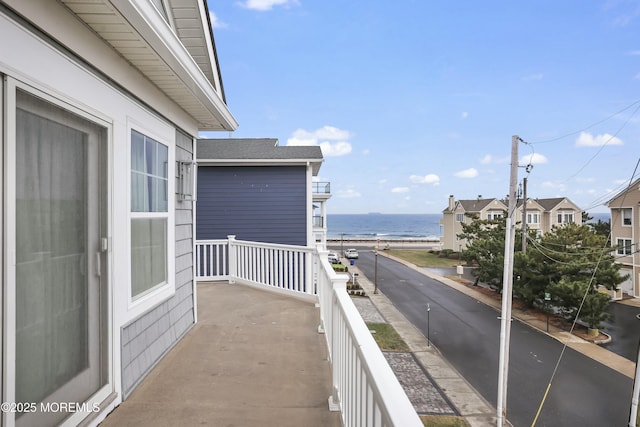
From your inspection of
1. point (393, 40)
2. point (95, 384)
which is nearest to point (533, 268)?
point (95, 384)

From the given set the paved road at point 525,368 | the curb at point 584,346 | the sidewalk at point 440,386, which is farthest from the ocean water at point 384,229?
the sidewalk at point 440,386

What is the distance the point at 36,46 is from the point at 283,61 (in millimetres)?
35765

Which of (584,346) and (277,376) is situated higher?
(277,376)

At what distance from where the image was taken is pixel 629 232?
19266 mm

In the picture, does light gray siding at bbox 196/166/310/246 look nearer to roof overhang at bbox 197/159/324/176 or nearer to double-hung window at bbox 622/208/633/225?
roof overhang at bbox 197/159/324/176

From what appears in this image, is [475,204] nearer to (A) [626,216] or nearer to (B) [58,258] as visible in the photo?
(A) [626,216]

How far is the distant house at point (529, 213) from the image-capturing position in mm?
31266

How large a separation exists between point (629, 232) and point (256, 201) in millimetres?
21342

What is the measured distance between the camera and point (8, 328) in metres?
1.39

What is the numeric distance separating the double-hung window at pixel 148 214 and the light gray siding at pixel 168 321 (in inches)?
10.4

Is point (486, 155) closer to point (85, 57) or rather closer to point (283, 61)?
point (283, 61)

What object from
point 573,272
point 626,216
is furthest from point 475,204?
point 573,272

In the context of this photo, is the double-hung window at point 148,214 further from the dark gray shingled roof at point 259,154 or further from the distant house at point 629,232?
the distant house at point 629,232

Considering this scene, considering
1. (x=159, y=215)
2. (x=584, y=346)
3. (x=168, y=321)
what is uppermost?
(x=159, y=215)
